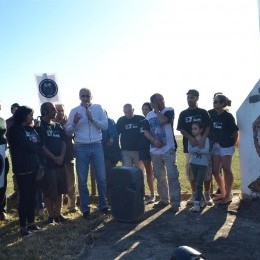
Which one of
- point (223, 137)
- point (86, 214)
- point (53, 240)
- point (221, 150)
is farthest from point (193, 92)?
point (53, 240)

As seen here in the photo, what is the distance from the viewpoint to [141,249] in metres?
Result: 5.38

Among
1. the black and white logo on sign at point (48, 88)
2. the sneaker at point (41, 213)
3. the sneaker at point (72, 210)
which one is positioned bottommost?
the sneaker at point (72, 210)

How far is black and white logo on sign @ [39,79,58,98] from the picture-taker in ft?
26.5

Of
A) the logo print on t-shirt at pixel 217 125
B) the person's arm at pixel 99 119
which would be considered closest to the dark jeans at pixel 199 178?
the logo print on t-shirt at pixel 217 125

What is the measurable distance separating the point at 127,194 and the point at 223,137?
221cm

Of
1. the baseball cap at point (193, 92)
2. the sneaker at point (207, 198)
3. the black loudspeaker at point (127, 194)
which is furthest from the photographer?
the sneaker at point (207, 198)

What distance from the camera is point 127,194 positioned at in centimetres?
650

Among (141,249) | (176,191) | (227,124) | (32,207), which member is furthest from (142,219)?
(227,124)

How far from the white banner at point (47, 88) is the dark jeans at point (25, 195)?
2.36 metres

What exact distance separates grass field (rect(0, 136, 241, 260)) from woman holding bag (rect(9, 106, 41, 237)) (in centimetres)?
31

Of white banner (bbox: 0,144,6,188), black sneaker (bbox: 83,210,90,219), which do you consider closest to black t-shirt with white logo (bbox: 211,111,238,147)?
black sneaker (bbox: 83,210,90,219)

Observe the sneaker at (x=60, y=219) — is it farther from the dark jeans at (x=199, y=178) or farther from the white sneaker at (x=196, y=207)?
the dark jeans at (x=199, y=178)

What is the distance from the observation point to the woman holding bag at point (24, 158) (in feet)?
19.8

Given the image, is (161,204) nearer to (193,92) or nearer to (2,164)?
(193,92)
